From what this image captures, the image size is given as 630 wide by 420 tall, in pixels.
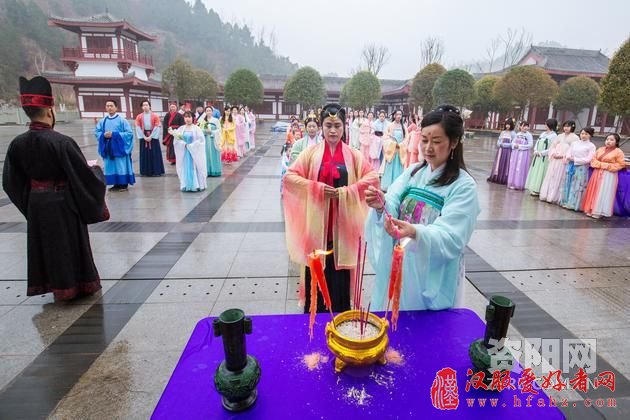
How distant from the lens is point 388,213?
5.13ft

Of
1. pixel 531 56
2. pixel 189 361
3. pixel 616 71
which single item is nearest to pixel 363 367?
pixel 189 361

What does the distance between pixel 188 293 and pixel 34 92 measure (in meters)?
2.14

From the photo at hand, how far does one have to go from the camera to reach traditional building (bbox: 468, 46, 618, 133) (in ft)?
96.3

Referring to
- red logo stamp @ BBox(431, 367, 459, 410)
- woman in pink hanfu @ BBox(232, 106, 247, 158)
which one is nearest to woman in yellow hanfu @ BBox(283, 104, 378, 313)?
red logo stamp @ BBox(431, 367, 459, 410)

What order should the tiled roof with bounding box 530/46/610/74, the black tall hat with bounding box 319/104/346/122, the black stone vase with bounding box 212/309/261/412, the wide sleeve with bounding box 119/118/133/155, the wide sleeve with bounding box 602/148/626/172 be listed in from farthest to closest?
the tiled roof with bounding box 530/46/610/74
the wide sleeve with bounding box 119/118/133/155
the wide sleeve with bounding box 602/148/626/172
the black tall hat with bounding box 319/104/346/122
the black stone vase with bounding box 212/309/261/412

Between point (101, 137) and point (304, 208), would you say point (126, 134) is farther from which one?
point (304, 208)

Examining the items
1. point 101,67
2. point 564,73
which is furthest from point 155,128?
point 564,73

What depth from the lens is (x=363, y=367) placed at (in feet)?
4.40

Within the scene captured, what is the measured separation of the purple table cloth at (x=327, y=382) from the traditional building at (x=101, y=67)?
33.8 meters

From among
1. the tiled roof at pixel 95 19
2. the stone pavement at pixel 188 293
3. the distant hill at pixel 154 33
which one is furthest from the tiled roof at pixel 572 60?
the distant hill at pixel 154 33

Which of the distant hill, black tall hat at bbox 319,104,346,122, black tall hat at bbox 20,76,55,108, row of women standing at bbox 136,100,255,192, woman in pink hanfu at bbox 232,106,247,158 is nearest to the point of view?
black tall hat at bbox 319,104,346,122

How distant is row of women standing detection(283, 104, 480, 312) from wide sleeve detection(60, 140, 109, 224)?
1.76 m

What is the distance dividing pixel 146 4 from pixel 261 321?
94805mm

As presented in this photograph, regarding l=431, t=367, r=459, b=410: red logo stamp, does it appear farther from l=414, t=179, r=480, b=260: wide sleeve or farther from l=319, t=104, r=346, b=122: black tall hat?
l=319, t=104, r=346, b=122: black tall hat
